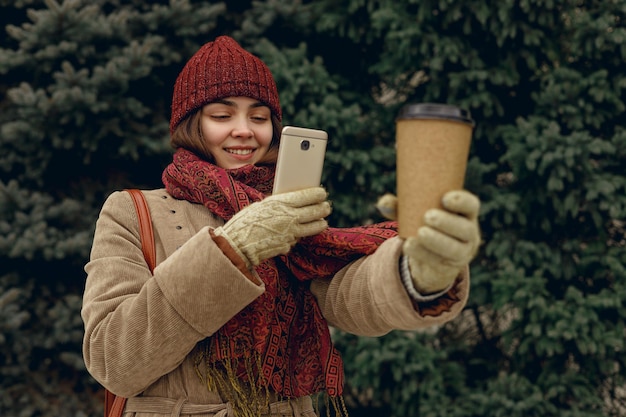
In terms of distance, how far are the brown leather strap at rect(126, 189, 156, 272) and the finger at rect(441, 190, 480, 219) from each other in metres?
0.86

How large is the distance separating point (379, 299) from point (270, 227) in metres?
0.32

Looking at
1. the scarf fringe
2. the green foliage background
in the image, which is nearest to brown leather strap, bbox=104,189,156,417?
the scarf fringe

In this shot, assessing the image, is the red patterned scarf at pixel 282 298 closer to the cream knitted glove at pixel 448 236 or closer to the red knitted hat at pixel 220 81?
the red knitted hat at pixel 220 81

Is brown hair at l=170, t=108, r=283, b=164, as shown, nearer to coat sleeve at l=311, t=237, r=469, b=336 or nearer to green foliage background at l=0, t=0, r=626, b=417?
coat sleeve at l=311, t=237, r=469, b=336

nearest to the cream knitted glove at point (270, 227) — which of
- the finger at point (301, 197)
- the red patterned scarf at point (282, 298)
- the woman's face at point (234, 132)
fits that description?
the finger at point (301, 197)

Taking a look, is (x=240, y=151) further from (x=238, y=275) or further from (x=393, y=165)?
(x=393, y=165)

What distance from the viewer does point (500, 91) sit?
386 centimetres

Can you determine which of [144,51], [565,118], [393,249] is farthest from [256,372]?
[565,118]

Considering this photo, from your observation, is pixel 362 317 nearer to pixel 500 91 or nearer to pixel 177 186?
pixel 177 186

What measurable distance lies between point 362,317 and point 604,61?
249 cm

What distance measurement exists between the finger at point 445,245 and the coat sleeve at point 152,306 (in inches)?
18.3

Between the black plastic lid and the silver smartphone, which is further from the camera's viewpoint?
the silver smartphone

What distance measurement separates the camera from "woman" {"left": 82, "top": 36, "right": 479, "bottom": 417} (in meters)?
1.54

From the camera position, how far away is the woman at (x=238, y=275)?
60.5 inches
